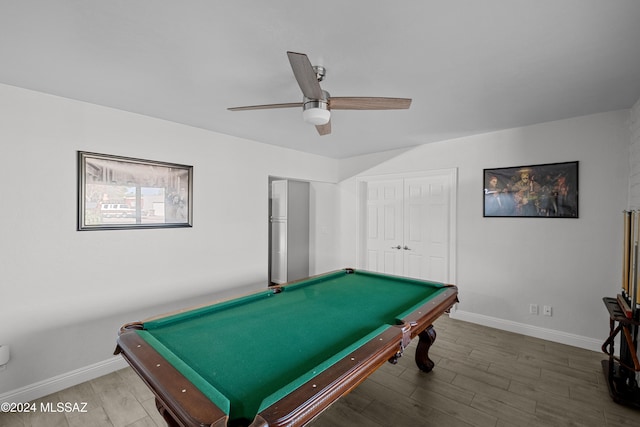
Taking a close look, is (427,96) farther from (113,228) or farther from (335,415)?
(113,228)

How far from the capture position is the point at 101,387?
2.35 meters

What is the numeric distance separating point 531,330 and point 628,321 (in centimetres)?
133

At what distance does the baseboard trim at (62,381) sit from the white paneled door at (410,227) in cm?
354

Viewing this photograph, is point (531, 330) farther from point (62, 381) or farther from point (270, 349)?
point (62, 381)

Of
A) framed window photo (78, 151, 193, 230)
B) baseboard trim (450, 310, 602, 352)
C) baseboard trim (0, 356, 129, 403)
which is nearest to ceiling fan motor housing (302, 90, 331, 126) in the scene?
framed window photo (78, 151, 193, 230)

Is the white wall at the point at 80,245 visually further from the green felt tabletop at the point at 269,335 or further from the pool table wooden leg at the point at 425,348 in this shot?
the pool table wooden leg at the point at 425,348

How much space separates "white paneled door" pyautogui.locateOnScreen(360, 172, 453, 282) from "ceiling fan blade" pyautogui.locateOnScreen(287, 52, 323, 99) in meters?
2.80

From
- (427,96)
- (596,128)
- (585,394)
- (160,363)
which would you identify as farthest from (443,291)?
(596,128)

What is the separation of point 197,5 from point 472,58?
5.35 ft

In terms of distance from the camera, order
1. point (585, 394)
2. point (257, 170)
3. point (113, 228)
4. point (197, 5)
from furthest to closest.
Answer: point (257, 170)
point (113, 228)
point (585, 394)
point (197, 5)

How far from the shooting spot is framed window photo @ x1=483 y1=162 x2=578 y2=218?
3.02 meters

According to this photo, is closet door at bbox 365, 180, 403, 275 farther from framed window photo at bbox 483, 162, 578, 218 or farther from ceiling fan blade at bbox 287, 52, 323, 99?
ceiling fan blade at bbox 287, 52, 323, 99

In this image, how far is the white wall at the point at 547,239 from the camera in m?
2.83

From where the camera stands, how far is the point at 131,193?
2723mm
